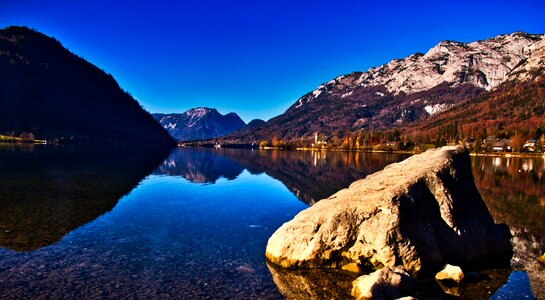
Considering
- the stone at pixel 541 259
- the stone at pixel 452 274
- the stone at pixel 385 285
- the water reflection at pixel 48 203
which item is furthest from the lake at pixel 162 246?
the stone at pixel 385 285

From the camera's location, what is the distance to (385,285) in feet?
54.6

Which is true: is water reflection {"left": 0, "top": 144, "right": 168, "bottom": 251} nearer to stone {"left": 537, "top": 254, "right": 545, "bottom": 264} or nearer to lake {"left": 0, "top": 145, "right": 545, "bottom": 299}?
lake {"left": 0, "top": 145, "right": 545, "bottom": 299}

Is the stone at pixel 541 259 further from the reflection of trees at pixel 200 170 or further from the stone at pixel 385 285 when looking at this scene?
the reflection of trees at pixel 200 170

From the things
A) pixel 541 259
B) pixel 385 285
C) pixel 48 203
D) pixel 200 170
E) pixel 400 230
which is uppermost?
pixel 400 230

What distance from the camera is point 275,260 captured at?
72.8 ft

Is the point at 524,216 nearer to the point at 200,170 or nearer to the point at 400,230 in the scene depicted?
the point at 400,230

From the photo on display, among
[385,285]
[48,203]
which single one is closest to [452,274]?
[385,285]

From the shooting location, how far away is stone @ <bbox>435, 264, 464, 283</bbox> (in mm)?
19391

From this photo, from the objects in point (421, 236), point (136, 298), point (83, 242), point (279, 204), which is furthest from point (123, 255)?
point (279, 204)

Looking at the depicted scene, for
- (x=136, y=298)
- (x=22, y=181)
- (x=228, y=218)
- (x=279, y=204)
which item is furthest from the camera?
(x=22, y=181)

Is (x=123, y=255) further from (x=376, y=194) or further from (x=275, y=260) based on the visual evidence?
(x=376, y=194)

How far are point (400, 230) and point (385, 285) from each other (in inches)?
168

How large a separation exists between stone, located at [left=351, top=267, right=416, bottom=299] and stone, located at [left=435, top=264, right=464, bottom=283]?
2960 millimetres

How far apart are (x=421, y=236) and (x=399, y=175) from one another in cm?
553
